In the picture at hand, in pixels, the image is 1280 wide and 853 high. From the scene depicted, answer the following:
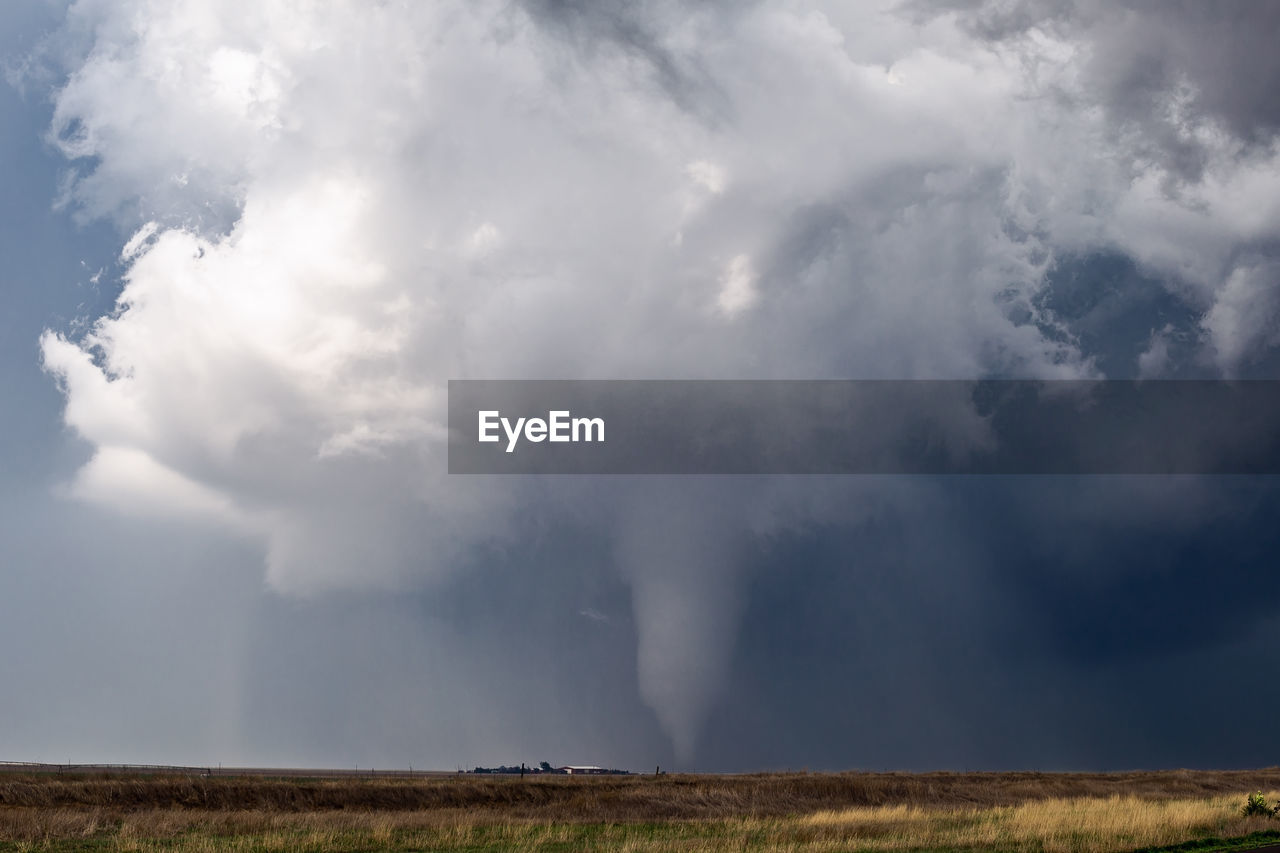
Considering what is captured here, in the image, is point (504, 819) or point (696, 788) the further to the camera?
point (696, 788)

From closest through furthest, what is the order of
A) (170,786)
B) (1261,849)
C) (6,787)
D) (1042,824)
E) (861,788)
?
(1261,849)
(1042,824)
(6,787)
(170,786)
(861,788)

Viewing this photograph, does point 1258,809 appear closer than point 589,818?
Yes

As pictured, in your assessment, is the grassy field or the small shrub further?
Result: the small shrub

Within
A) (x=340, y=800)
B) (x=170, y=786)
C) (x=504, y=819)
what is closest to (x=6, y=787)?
(x=170, y=786)

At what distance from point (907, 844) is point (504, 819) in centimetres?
2189

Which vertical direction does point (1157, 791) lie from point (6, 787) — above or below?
below

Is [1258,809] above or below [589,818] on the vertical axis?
above

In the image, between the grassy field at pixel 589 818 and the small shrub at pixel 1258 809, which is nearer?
the grassy field at pixel 589 818

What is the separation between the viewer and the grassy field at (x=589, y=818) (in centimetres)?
3509

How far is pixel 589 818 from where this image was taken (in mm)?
53000

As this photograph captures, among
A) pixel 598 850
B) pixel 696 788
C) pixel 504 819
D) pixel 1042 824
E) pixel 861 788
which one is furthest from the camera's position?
pixel 861 788

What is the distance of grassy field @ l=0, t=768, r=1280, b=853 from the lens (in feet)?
115

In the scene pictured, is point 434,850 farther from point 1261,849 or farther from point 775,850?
point 1261,849

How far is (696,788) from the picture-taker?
230 feet
